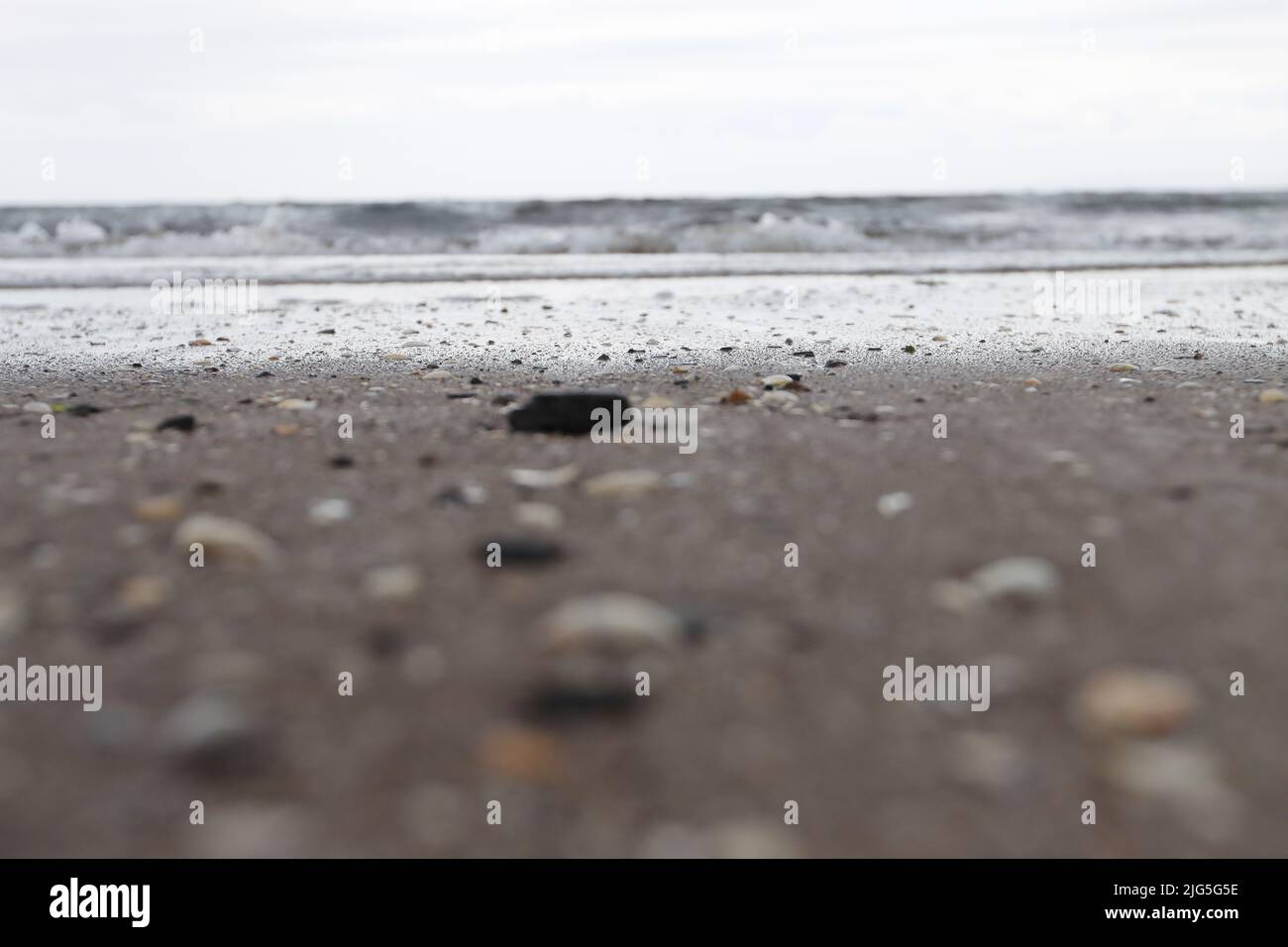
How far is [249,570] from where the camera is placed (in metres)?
1.91

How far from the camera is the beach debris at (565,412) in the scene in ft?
10.3

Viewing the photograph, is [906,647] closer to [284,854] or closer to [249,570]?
[284,854]

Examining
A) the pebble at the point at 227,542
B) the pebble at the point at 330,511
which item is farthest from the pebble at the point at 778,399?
the pebble at the point at 227,542

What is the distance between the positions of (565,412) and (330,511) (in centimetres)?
102

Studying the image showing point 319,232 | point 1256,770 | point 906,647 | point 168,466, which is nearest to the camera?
point 1256,770

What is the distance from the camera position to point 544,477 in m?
2.59

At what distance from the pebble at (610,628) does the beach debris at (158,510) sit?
1.05 metres

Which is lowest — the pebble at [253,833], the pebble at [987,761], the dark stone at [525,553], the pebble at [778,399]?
the pebble at [253,833]

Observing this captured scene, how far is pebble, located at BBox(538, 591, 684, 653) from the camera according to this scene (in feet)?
5.18

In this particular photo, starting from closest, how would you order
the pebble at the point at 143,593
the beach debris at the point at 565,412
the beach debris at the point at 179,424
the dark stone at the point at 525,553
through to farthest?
the pebble at the point at 143,593 → the dark stone at the point at 525,553 → the beach debris at the point at 565,412 → the beach debris at the point at 179,424

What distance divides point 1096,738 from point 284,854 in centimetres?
104

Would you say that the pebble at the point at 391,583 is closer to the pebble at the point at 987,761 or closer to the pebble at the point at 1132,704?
the pebble at the point at 987,761

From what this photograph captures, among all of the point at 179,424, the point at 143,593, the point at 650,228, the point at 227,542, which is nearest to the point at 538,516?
the point at 227,542

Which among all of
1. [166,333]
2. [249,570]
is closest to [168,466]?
[249,570]
